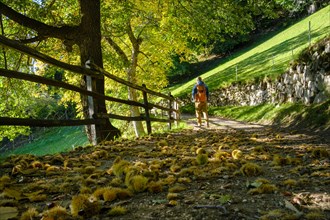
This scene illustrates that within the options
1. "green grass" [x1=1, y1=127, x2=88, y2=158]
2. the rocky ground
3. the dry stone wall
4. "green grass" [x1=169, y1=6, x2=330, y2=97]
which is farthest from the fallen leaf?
"green grass" [x1=1, y1=127, x2=88, y2=158]

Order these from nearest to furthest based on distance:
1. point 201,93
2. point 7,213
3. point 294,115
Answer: point 7,213 < point 294,115 < point 201,93

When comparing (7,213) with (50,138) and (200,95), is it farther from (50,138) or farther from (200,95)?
(50,138)

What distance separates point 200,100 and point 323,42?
5387 millimetres

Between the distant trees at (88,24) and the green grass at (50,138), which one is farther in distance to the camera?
the green grass at (50,138)

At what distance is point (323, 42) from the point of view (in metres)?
9.39

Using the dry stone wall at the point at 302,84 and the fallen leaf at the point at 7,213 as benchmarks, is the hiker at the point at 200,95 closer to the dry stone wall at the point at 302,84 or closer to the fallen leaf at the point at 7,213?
the dry stone wall at the point at 302,84

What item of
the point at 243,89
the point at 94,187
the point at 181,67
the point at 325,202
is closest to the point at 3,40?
the point at 94,187

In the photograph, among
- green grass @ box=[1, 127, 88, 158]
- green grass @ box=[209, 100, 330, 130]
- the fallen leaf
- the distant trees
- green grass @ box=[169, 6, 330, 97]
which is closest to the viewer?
the fallen leaf

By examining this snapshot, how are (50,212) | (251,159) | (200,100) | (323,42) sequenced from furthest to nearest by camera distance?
(200,100), (323,42), (251,159), (50,212)

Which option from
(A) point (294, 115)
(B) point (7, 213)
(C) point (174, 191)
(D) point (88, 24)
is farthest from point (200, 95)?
(B) point (7, 213)

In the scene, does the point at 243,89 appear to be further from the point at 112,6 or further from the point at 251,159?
the point at 251,159

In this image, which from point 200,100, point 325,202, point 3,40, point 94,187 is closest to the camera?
point 325,202

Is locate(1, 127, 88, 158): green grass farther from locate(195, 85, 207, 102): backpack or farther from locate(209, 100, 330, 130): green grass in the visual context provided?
locate(209, 100, 330, 130): green grass

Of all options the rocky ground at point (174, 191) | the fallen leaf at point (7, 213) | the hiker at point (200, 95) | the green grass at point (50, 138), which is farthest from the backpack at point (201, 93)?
the green grass at point (50, 138)
